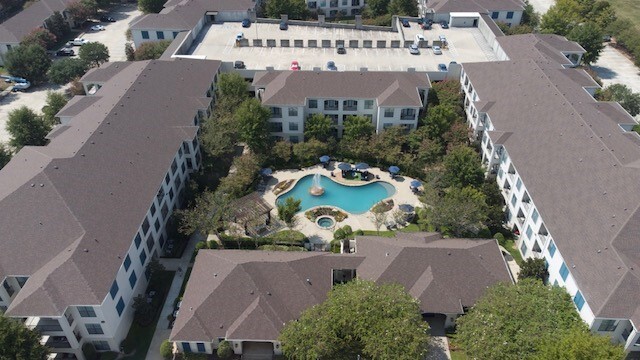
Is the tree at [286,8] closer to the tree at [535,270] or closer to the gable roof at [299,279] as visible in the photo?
the gable roof at [299,279]

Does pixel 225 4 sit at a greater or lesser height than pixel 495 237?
greater

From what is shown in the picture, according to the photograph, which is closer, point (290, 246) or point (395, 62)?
point (290, 246)

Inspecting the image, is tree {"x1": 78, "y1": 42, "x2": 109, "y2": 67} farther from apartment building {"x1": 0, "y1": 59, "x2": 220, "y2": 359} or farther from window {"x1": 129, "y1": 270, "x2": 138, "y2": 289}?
window {"x1": 129, "y1": 270, "x2": 138, "y2": 289}

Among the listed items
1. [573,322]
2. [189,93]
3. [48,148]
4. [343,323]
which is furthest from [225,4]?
[573,322]

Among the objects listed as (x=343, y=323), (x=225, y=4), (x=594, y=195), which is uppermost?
(x=225, y=4)

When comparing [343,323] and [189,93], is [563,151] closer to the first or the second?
[343,323]

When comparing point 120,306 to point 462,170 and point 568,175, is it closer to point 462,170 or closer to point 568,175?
point 462,170

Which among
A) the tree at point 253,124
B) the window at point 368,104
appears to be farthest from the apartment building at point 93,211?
the window at point 368,104

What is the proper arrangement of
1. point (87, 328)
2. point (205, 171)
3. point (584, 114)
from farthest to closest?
point (205, 171), point (584, 114), point (87, 328)
